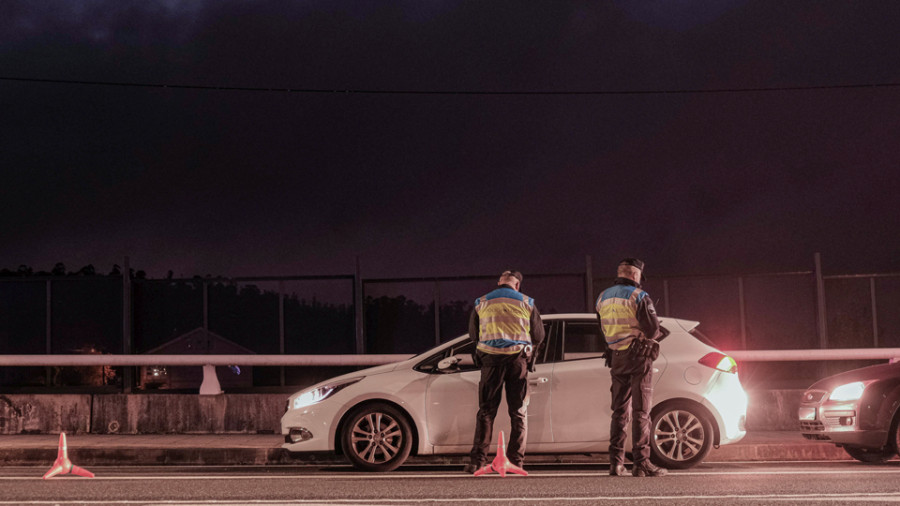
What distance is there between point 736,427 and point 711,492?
214 cm

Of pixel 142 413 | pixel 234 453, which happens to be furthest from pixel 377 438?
pixel 142 413

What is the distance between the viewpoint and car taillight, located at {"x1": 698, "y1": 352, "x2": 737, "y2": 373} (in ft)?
30.2

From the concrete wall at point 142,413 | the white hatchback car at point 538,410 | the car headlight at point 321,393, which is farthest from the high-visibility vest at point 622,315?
the concrete wall at point 142,413

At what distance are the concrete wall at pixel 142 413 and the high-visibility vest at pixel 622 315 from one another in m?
5.65

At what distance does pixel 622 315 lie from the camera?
27.8ft

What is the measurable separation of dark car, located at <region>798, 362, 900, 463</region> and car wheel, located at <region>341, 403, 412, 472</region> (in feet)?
13.9

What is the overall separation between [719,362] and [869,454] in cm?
204

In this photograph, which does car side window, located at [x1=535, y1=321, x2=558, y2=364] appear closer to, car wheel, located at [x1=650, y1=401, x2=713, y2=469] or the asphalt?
car wheel, located at [x1=650, y1=401, x2=713, y2=469]

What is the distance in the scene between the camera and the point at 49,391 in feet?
47.2

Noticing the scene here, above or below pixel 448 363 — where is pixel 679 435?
below

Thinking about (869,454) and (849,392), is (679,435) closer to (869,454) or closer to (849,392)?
(849,392)

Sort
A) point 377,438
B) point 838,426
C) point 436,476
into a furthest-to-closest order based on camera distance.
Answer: point 838,426, point 377,438, point 436,476

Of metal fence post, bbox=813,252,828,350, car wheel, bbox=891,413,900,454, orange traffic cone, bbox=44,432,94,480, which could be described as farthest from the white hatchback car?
metal fence post, bbox=813,252,828,350

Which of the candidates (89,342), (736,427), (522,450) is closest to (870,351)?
(736,427)
